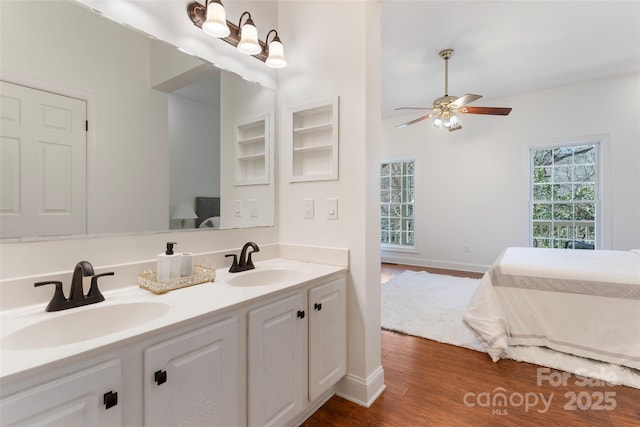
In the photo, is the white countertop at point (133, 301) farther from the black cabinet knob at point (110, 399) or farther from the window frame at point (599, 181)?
the window frame at point (599, 181)

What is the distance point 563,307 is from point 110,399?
9.53 feet

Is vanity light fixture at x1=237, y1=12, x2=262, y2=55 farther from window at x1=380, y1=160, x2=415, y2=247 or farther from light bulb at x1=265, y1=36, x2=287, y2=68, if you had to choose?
window at x1=380, y1=160, x2=415, y2=247

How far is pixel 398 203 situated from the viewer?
598 cm

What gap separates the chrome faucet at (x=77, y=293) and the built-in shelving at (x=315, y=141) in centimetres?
130

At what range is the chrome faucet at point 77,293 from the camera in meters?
1.07

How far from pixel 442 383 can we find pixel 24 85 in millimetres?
2706

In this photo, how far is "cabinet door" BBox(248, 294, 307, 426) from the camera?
1.25m

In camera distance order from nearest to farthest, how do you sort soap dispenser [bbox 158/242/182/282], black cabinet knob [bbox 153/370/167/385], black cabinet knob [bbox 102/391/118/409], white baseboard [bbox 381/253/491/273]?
black cabinet knob [bbox 102/391/118/409] → black cabinet knob [bbox 153/370/167/385] → soap dispenser [bbox 158/242/182/282] → white baseboard [bbox 381/253/491/273]

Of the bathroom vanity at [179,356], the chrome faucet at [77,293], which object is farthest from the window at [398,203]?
the chrome faucet at [77,293]

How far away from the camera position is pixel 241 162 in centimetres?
200

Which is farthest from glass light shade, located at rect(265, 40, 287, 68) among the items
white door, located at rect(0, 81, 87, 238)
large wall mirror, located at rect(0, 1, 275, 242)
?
white door, located at rect(0, 81, 87, 238)

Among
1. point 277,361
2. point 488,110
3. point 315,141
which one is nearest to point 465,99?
point 488,110

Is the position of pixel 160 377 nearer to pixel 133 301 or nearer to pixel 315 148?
pixel 133 301

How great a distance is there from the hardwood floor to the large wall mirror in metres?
1.47
